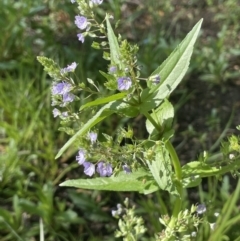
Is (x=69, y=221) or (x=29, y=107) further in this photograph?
(x=29, y=107)

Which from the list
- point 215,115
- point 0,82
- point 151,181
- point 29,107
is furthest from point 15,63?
point 151,181

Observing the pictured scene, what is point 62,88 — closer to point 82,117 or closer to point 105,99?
point 105,99

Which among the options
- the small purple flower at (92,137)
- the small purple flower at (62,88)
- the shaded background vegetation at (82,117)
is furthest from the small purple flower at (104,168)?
the shaded background vegetation at (82,117)

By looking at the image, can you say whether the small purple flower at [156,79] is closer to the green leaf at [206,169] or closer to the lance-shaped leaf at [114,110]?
the lance-shaped leaf at [114,110]

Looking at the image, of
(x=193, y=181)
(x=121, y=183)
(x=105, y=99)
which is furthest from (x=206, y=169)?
(x=105, y=99)

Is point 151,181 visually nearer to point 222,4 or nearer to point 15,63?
point 15,63
